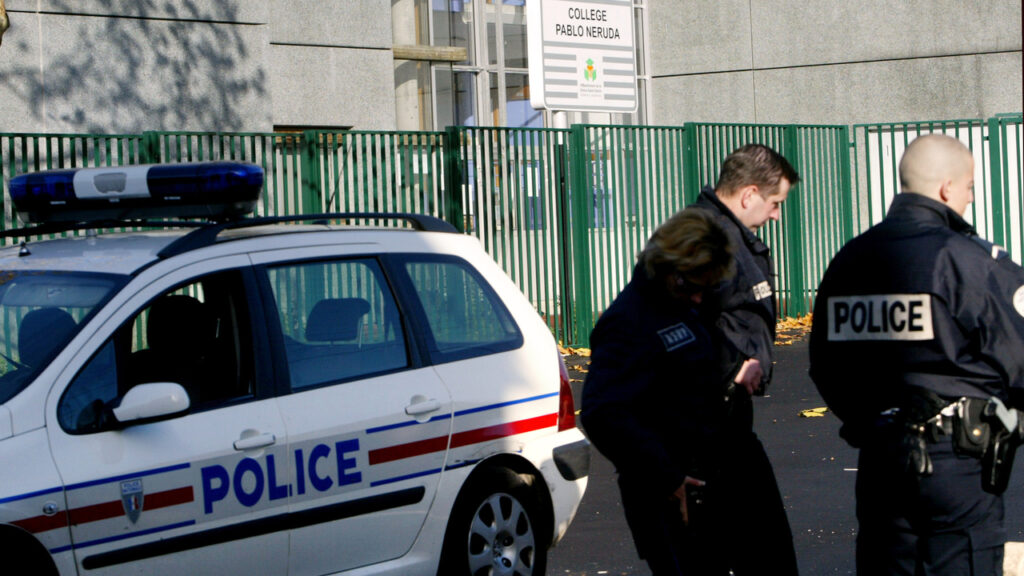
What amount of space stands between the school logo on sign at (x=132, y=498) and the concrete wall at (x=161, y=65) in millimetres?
9043

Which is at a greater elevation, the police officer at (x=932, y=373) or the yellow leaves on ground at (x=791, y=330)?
the police officer at (x=932, y=373)

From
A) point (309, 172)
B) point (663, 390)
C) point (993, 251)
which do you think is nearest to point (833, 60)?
point (309, 172)

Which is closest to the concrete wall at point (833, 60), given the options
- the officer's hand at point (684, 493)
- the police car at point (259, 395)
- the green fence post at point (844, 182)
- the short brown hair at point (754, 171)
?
the green fence post at point (844, 182)

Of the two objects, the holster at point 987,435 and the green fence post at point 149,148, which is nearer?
the holster at point 987,435

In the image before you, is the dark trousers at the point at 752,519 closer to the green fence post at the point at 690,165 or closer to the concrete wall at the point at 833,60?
the green fence post at the point at 690,165

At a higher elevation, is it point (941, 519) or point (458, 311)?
point (458, 311)

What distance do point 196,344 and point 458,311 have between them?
3.56 feet

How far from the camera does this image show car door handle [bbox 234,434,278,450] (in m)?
4.63

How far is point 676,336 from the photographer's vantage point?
3992 mm

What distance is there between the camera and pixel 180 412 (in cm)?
450

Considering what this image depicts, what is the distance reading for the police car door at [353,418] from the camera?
4.81 m

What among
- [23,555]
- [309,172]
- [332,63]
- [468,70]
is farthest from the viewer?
[468,70]

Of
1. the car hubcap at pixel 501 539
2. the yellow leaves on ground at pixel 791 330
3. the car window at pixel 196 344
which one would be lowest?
the car hubcap at pixel 501 539

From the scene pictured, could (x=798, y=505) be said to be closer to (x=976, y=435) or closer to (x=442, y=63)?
(x=976, y=435)
